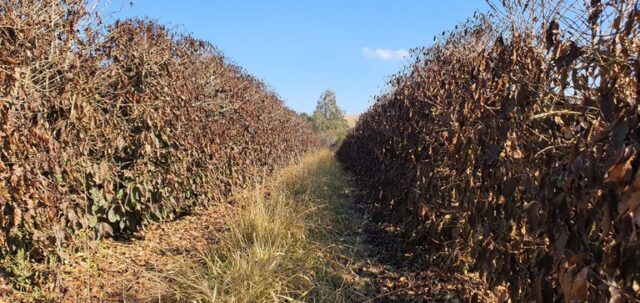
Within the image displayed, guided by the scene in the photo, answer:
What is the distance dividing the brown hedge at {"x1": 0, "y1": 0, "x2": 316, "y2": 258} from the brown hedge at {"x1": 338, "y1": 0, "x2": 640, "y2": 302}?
9.25ft

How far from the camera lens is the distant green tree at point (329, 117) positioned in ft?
178

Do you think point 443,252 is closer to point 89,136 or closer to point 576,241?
point 576,241

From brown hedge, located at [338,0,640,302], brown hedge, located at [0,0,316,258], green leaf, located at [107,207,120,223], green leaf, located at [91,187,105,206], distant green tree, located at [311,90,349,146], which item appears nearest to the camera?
brown hedge, located at [338,0,640,302]

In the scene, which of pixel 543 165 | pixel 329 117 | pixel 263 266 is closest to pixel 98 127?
pixel 263 266

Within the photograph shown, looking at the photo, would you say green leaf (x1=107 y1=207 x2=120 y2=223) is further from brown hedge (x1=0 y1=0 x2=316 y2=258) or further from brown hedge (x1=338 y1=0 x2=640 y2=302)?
brown hedge (x1=338 y1=0 x2=640 y2=302)

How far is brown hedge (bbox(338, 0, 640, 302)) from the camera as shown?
4.91 ft

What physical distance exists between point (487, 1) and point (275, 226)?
2809 mm

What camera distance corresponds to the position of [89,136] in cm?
435

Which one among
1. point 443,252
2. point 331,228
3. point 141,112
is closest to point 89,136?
point 141,112

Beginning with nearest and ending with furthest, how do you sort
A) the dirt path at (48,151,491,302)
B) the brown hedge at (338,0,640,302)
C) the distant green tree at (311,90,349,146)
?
the brown hedge at (338,0,640,302) → the dirt path at (48,151,491,302) → the distant green tree at (311,90,349,146)

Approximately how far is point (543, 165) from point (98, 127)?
3.85m

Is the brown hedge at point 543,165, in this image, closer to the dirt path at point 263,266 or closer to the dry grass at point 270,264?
the dirt path at point 263,266

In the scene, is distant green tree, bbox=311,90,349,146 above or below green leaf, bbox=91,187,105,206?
above

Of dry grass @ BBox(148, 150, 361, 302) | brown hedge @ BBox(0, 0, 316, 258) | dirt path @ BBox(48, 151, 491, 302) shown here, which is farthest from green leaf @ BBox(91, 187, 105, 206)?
dry grass @ BBox(148, 150, 361, 302)
